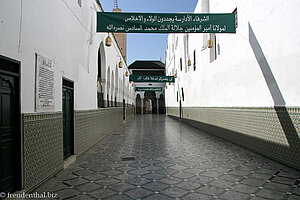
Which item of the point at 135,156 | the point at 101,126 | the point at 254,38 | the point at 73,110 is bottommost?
the point at 135,156

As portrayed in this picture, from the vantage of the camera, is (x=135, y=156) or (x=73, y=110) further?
(x=135, y=156)

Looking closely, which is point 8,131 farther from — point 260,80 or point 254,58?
point 254,58

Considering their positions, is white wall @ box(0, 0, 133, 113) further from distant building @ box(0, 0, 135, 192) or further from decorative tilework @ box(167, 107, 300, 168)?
decorative tilework @ box(167, 107, 300, 168)

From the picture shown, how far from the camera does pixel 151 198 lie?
2.95 meters

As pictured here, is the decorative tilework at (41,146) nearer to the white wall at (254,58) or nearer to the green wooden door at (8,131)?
the green wooden door at (8,131)

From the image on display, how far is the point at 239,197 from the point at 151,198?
1233 mm

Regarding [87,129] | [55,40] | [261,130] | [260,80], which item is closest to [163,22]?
[260,80]

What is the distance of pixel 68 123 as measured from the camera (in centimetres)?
488

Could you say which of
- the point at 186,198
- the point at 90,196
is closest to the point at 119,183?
the point at 90,196

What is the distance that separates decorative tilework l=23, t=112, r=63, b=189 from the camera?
9.78 feet

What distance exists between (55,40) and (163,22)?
131 inches

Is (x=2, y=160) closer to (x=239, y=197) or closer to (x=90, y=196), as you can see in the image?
(x=90, y=196)

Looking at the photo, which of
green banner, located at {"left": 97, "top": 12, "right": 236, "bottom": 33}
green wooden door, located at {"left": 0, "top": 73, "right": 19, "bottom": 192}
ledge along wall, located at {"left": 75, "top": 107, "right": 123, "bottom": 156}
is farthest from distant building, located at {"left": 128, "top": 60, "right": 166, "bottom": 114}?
green wooden door, located at {"left": 0, "top": 73, "right": 19, "bottom": 192}

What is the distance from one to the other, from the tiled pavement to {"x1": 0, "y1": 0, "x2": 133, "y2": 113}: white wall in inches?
55.5
